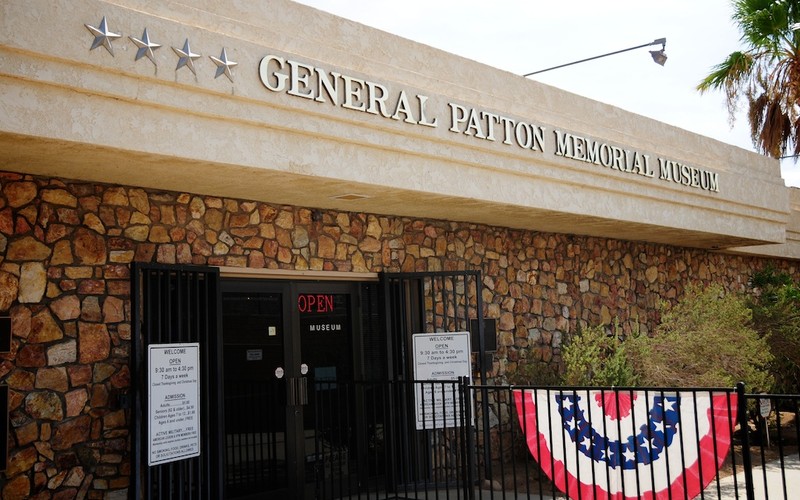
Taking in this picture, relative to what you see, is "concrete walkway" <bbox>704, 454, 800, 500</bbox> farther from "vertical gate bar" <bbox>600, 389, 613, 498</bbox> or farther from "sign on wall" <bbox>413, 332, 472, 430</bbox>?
"sign on wall" <bbox>413, 332, 472, 430</bbox>

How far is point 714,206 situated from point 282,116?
29.9 ft

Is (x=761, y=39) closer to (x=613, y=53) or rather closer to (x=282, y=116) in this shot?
(x=613, y=53)

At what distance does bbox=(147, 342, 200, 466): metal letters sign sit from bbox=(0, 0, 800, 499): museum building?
3cm

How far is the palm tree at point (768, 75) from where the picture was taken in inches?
618

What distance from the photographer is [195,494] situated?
7980 mm

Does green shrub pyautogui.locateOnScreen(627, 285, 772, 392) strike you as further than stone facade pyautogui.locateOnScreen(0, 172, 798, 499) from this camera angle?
Yes

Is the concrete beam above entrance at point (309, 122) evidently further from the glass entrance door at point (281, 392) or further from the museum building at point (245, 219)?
the glass entrance door at point (281, 392)

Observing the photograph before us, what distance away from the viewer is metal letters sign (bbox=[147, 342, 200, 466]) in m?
7.55

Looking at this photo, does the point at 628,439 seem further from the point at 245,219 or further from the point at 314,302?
the point at 245,219

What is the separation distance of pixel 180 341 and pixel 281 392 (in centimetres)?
161

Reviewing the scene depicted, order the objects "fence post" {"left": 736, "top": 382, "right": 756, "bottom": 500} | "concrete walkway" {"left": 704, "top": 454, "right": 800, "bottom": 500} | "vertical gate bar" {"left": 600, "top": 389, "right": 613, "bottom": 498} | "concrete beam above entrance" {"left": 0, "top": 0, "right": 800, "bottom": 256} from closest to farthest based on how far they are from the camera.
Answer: "fence post" {"left": 736, "top": 382, "right": 756, "bottom": 500}, "concrete beam above entrance" {"left": 0, "top": 0, "right": 800, "bottom": 256}, "vertical gate bar" {"left": 600, "top": 389, "right": 613, "bottom": 498}, "concrete walkway" {"left": 704, "top": 454, "right": 800, "bottom": 500}

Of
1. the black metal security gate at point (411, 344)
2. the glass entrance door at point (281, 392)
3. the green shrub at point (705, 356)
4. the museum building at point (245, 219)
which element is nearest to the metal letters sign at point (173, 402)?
the museum building at point (245, 219)

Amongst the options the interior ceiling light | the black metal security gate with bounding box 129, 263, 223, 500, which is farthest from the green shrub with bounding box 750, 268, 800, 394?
the black metal security gate with bounding box 129, 263, 223, 500

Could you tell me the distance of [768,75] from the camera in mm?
16672
